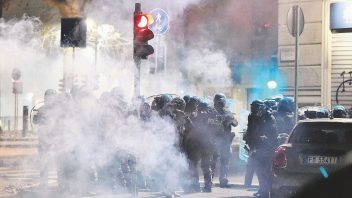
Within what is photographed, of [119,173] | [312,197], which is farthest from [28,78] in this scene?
[312,197]

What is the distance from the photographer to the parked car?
7453mm

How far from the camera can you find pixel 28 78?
3841cm

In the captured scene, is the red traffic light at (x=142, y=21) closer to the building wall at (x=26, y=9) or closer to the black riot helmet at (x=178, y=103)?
the black riot helmet at (x=178, y=103)

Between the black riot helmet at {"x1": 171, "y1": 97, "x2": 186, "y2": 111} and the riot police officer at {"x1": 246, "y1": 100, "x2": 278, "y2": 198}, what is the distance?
3.84 ft

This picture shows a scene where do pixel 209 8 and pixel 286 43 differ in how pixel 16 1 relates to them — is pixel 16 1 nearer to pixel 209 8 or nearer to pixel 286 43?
pixel 209 8

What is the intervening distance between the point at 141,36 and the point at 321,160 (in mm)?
3246

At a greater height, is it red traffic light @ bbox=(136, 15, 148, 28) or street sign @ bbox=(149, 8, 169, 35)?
street sign @ bbox=(149, 8, 169, 35)

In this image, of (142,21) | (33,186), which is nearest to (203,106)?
(142,21)

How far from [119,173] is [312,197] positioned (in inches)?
286

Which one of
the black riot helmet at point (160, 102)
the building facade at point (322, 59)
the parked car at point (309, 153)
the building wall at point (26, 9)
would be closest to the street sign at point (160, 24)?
the building facade at point (322, 59)

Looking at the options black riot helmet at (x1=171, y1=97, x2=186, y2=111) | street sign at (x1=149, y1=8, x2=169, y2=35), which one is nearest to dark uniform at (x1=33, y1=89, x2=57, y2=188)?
black riot helmet at (x1=171, y1=97, x2=186, y2=111)

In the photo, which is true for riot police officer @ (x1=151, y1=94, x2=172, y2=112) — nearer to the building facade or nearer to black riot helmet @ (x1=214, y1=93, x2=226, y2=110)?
black riot helmet @ (x1=214, y1=93, x2=226, y2=110)

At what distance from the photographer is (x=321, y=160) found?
7.48 metres

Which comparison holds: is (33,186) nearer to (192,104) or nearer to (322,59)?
(192,104)
